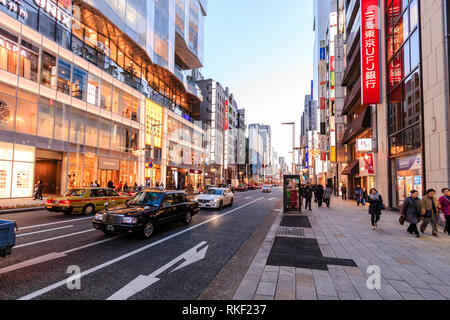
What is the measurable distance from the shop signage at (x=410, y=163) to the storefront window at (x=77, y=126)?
26.6m

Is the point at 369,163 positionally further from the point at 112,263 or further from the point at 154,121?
the point at 154,121

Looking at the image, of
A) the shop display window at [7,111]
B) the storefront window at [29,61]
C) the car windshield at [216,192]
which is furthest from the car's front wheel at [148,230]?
the storefront window at [29,61]

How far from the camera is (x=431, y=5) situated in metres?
11.4

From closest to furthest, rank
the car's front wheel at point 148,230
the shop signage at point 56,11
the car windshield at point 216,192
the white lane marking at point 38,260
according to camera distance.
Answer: the white lane marking at point 38,260 < the car's front wheel at point 148,230 < the car windshield at point 216,192 < the shop signage at point 56,11

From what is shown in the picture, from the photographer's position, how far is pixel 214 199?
16641mm

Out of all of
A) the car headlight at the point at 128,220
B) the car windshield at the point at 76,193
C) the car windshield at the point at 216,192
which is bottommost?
the car headlight at the point at 128,220

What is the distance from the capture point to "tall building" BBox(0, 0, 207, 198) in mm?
17875

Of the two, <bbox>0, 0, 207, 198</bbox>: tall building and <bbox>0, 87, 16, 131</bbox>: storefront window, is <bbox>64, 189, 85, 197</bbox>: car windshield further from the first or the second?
<bbox>0, 87, 16, 131</bbox>: storefront window

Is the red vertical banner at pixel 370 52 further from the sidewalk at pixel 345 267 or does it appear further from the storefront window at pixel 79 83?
the storefront window at pixel 79 83

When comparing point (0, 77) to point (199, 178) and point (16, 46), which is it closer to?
point (16, 46)

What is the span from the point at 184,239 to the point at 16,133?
1791 centimetres

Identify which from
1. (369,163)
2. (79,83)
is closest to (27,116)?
(79,83)

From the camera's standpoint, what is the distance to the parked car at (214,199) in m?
16.6

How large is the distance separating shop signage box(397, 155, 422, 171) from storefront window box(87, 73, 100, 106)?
2728 centimetres
